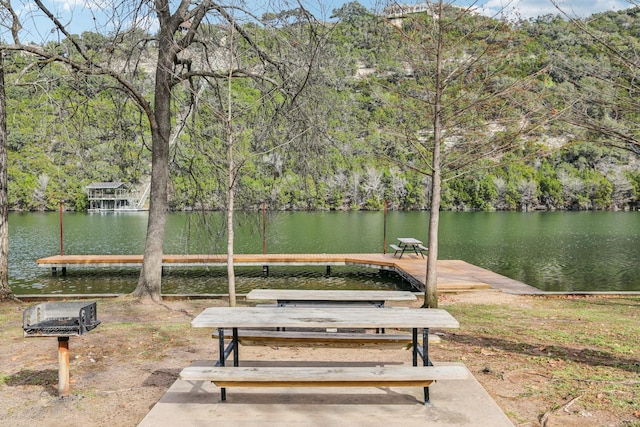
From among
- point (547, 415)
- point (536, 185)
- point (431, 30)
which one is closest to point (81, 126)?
point (431, 30)

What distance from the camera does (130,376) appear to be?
4.53m

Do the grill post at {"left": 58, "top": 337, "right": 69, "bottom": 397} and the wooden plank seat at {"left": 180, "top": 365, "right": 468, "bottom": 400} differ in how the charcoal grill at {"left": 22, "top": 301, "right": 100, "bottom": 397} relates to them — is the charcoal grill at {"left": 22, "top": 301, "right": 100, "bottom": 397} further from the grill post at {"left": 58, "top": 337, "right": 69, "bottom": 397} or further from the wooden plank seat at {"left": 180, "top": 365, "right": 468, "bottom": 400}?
the wooden plank seat at {"left": 180, "top": 365, "right": 468, "bottom": 400}

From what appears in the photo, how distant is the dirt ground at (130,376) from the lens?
3.55 metres

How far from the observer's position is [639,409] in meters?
3.56

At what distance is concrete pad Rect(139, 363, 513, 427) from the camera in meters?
3.24

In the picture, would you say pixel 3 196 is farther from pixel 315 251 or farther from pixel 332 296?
pixel 315 251

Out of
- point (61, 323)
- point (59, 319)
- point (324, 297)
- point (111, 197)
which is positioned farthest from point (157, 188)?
point (111, 197)

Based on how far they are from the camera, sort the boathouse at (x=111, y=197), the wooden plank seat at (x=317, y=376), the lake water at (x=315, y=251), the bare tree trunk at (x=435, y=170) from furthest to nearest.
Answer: the boathouse at (x=111, y=197) < the lake water at (x=315, y=251) < the bare tree trunk at (x=435, y=170) < the wooden plank seat at (x=317, y=376)

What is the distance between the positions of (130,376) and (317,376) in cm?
221

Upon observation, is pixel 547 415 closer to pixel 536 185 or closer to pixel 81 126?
pixel 81 126

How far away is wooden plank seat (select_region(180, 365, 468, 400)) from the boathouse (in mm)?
76124

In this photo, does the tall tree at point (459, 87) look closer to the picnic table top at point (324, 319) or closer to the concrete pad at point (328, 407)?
the picnic table top at point (324, 319)

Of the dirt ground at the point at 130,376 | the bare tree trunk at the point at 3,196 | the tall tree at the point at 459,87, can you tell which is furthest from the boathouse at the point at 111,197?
the dirt ground at the point at 130,376

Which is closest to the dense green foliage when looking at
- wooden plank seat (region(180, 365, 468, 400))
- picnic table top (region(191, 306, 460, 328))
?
picnic table top (region(191, 306, 460, 328))
